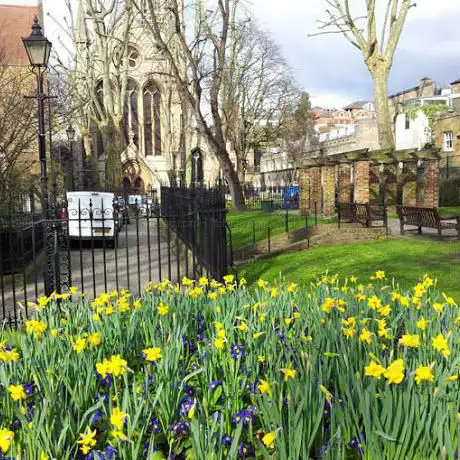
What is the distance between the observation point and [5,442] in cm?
189

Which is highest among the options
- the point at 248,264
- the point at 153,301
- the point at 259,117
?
the point at 259,117

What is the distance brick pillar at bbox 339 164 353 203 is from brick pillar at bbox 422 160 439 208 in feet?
10.5

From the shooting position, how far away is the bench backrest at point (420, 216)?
13.2m

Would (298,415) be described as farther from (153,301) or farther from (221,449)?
(153,301)

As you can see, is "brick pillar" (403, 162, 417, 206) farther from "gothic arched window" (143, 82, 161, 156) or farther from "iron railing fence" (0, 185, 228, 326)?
"gothic arched window" (143, 82, 161, 156)

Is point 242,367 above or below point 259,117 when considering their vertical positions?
below

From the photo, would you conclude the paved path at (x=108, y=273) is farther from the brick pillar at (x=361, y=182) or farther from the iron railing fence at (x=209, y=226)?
the brick pillar at (x=361, y=182)

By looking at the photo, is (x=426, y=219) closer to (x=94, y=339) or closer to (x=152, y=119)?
(x=94, y=339)

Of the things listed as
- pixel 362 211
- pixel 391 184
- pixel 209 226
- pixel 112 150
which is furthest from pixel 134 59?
pixel 209 226

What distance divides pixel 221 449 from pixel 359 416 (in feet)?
2.01

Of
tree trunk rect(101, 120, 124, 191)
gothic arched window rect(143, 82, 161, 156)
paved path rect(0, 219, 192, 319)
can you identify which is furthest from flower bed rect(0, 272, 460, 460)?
gothic arched window rect(143, 82, 161, 156)

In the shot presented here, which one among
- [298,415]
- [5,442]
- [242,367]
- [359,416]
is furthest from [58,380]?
[359,416]

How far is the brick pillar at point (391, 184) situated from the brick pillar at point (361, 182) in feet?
9.64

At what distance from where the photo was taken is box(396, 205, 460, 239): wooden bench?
42.7ft
